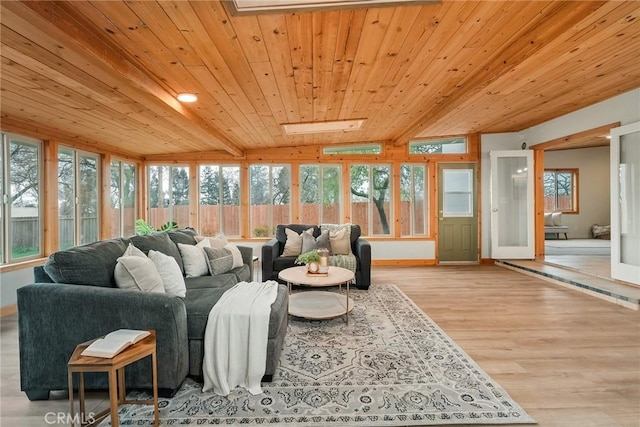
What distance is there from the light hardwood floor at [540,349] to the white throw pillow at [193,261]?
1.45m

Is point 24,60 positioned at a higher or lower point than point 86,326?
higher

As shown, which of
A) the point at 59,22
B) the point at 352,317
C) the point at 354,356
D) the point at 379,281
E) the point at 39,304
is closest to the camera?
the point at 59,22

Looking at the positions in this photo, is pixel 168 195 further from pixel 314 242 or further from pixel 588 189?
pixel 588 189

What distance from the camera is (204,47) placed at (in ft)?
7.75

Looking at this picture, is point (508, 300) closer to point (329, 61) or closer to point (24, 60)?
point (329, 61)

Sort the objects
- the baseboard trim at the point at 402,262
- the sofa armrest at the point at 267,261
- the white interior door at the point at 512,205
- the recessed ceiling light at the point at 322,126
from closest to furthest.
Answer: the sofa armrest at the point at 267,261 → the recessed ceiling light at the point at 322,126 → the white interior door at the point at 512,205 → the baseboard trim at the point at 402,262

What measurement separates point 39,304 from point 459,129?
244 inches

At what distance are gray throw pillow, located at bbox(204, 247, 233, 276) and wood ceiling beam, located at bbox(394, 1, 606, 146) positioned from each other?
3.23 metres

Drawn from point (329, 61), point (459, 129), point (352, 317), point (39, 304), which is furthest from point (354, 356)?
point (459, 129)

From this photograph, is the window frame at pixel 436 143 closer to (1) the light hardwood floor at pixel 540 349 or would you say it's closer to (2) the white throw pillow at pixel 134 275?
(1) the light hardwood floor at pixel 540 349

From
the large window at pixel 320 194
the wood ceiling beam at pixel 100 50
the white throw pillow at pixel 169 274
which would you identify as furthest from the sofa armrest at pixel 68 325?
the large window at pixel 320 194

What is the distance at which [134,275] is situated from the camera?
2326mm

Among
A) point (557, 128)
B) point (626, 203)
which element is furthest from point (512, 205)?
point (626, 203)

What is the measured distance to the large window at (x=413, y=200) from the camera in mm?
6840
